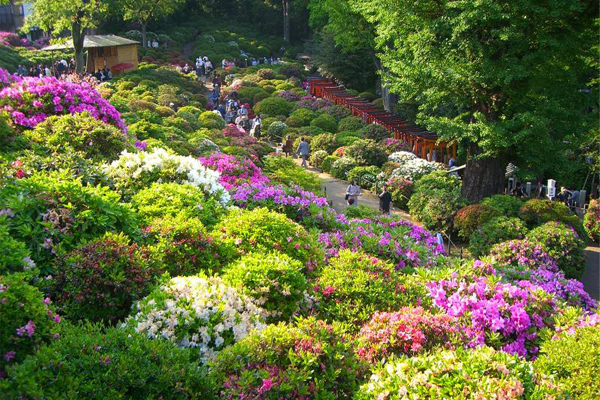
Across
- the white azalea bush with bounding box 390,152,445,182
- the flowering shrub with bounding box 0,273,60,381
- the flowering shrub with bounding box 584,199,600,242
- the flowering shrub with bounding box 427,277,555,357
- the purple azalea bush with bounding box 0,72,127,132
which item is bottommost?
the flowering shrub with bounding box 584,199,600,242

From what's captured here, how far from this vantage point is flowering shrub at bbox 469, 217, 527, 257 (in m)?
14.5

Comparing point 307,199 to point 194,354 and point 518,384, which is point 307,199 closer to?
point 194,354

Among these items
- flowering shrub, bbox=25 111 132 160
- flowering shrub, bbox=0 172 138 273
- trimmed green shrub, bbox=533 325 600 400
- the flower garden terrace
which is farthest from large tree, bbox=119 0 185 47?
trimmed green shrub, bbox=533 325 600 400

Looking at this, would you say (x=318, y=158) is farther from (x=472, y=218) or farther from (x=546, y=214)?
(x=546, y=214)

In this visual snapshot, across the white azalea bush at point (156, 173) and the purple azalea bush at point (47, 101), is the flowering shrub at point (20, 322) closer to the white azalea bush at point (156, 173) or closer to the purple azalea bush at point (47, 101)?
the white azalea bush at point (156, 173)

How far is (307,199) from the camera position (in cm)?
1031

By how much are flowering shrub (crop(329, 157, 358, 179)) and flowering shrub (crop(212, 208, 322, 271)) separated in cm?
1485

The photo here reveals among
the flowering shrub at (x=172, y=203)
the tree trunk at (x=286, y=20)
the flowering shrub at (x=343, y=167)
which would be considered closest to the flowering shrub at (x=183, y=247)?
the flowering shrub at (x=172, y=203)

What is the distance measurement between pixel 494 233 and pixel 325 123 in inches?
647

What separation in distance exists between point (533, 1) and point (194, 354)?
523 inches

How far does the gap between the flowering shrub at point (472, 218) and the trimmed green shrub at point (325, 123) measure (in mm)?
14743

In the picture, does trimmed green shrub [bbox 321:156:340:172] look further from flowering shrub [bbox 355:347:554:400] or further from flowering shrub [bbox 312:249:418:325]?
flowering shrub [bbox 355:347:554:400]

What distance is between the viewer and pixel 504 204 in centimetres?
1592

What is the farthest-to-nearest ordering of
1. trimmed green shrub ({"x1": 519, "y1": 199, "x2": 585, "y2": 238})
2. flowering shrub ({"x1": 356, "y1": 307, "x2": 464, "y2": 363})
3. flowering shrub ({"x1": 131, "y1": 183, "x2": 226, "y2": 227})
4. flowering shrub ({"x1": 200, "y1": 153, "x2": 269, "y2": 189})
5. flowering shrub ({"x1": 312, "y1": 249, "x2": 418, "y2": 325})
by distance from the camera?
1. trimmed green shrub ({"x1": 519, "y1": 199, "x2": 585, "y2": 238})
2. flowering shrub ({"x1": 200, "y1": 153, "x2": 269, "y2": 189})
3. flowering shrub ({"x1": 131, "y1": 183, "x2": 226, "y2": 227})
4. flowering shrub ({"x1": 312, "y1": 249, "x2": 418, "y2": 325})
5. flowering shrub ({"x1": 356, "y1": 307, "x2": 464, "y2": 363})
